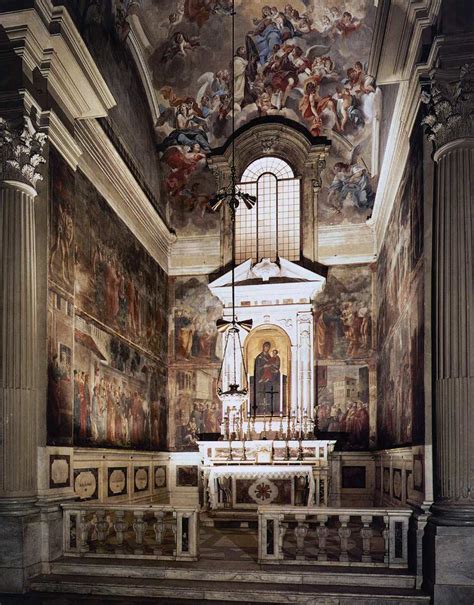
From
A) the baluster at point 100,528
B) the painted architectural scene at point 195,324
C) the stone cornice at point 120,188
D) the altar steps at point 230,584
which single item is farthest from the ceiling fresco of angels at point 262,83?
the altar steps at point 230,584

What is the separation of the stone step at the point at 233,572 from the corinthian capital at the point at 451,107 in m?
5.48

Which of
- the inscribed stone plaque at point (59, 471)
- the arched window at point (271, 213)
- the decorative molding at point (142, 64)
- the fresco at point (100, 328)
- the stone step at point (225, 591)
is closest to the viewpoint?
the stone step at point (225, 591)

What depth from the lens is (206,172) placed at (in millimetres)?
18719

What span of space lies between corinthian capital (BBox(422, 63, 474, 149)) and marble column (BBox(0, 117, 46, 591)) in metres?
5.53

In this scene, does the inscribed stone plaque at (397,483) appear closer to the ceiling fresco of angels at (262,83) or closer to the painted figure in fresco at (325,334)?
the painted figure in fresco at (325,334)

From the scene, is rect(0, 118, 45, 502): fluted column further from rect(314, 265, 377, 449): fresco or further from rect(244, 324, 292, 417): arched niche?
rect(314, 265, 377, 449): fresco

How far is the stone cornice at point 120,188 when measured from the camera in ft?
40.2

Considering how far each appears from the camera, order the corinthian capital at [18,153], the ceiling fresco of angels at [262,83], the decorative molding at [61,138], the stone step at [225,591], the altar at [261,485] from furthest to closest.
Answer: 1. the ceiling fresco of angels at [262,83]
2. the altar at [261,485]
3. the decorative molding at [61,138]
4. the corinthian capital at [18,153]
5. the stone step at [225,591]

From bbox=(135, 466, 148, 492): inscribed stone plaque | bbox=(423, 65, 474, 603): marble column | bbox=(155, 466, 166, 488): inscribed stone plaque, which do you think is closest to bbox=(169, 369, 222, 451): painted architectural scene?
bbox=(155, 466, 166, 488): inscribed stone plaque

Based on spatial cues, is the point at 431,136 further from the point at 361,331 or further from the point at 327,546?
the point at 361,331

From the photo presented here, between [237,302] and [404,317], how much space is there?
7355mm

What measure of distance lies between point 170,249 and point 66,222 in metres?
8.35

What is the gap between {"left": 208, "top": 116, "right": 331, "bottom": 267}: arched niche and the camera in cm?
1800

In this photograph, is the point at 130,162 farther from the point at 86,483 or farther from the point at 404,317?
the point at 404,317
